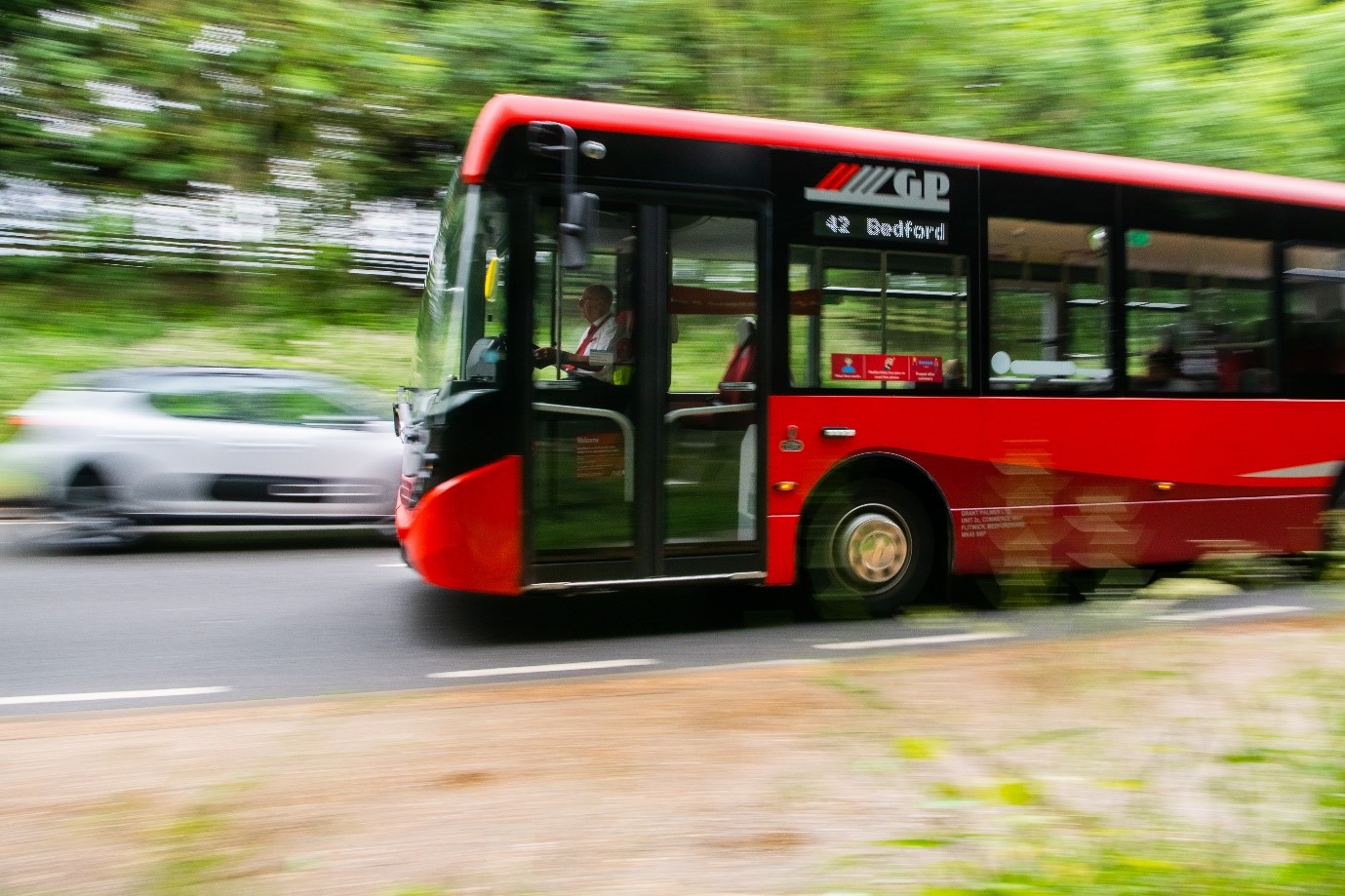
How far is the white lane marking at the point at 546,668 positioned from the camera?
19.2 feet

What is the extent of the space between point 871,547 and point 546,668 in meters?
2.34

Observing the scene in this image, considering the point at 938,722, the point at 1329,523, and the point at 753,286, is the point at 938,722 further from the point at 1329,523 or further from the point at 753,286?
the point at 753,286

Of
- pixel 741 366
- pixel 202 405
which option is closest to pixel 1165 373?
pixel 741 366

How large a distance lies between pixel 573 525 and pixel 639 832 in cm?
294

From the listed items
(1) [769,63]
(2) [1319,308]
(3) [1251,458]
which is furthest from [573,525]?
(1) [769,63]

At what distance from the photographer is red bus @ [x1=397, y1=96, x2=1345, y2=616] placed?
624 centimetres

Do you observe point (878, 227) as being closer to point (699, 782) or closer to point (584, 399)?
point (584, 399)

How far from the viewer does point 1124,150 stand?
16.4 metres

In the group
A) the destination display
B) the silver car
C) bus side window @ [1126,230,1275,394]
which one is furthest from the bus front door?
the silver car

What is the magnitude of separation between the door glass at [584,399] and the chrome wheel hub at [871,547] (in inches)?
58.4

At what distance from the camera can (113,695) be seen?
545 cm

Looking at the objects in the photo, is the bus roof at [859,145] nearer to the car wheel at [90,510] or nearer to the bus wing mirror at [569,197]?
the bus wing mirror at [569,197]

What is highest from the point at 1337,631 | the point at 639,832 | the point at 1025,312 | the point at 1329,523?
the point at 1025,312

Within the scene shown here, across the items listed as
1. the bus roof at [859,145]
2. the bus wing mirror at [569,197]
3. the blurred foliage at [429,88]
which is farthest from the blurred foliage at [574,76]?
the bus wing mirror at [569,197]
